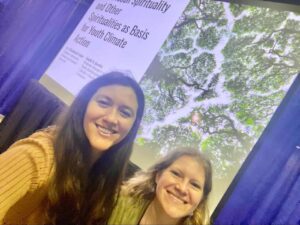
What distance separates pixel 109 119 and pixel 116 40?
0.85 m

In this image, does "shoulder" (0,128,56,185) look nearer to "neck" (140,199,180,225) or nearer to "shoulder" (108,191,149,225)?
"shoulder" (108,191,149,225)

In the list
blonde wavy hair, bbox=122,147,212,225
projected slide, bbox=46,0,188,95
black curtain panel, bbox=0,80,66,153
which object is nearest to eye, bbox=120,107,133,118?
blonde wavy hair, bbox=122,147,212,225

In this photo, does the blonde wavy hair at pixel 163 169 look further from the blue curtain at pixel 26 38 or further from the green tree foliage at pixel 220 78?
the blue curtain at pixel 26 38

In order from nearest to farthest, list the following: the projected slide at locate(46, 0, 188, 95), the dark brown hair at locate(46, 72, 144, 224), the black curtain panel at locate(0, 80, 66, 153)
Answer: the dark brown hair at locate(46, 72, 144, 224)
the projected slide at locate(46, 0, 188, 95)
the black curtain panel at locate(0, 80, 66, 153)

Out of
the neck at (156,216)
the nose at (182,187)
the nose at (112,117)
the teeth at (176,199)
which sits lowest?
the neck at (156,216)

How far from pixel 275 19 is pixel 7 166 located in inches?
54.3

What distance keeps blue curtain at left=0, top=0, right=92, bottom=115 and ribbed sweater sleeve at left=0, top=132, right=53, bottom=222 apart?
75.0 inches

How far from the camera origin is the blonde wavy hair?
1579 mm

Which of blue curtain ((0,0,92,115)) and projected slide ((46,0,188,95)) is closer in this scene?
projected slide ((46,0,188,95))

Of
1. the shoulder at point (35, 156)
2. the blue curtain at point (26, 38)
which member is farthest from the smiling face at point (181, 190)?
the blue curtain at point (26, 38)

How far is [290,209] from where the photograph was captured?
1432 millimetres

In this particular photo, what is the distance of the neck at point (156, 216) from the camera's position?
1.59m

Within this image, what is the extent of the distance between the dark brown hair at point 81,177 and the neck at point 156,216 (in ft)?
0.63

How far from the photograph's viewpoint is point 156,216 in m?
1.61
